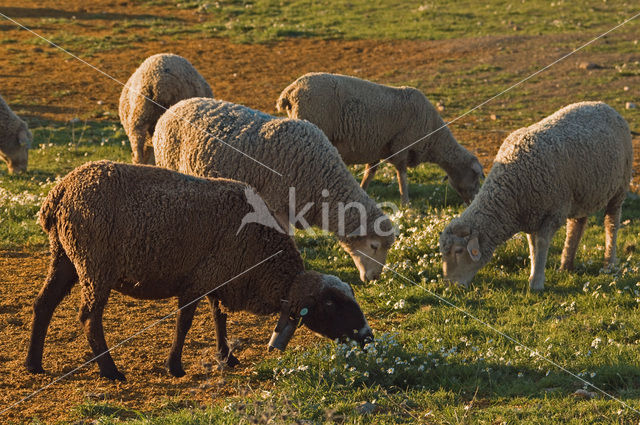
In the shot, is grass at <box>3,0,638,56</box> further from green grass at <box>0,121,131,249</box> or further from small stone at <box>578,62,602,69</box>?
green grass at <box>0,121,131,249</box>

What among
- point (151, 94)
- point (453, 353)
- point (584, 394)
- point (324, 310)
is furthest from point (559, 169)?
point (151, 94)

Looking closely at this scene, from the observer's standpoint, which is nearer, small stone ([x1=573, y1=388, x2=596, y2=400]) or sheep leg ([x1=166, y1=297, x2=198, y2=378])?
small stone ([x1=573, y1=388, x2=596, y2=400])

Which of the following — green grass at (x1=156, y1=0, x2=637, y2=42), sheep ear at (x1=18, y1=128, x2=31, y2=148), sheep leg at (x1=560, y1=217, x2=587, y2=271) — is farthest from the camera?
green grass at (x1=156, y1=0, x2=637, y2=42)

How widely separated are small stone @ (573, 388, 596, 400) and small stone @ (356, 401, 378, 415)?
138 centimetres

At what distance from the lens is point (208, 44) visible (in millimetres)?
22453

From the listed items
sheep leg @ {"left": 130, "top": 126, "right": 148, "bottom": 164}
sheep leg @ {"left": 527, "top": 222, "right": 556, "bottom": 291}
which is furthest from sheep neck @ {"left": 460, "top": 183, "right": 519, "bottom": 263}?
sheep leg @ {"left": 130, "top": 126, "right": 148, "bottom": 164}

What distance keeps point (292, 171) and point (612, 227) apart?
352 centimetres

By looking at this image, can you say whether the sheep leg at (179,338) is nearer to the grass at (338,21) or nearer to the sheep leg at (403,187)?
the sheep leg at (403,187)

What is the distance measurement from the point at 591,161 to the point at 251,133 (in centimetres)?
342

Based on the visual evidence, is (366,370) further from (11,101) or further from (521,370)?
(11,101)

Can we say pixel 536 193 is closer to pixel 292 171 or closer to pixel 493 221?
pixel 493 221

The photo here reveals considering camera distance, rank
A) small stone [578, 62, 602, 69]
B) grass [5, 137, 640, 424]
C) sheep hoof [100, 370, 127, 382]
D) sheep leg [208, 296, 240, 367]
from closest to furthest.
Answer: grass [5, 137, 640, 424] → sheep hoof [100, 370, 127, 382] → sheep leg [208, 296, 240, 367] → small stone [578, 62, 602, 69]

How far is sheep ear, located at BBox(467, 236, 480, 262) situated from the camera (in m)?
7.58

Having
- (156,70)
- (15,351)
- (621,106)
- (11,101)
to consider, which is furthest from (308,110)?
(11,101)
